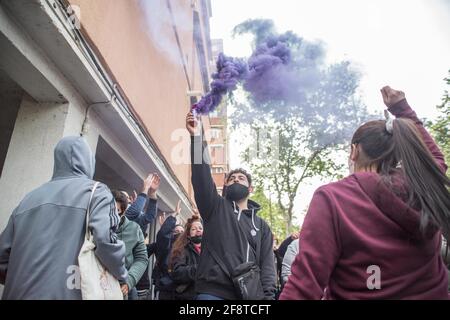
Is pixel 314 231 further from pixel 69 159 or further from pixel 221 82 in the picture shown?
pixel 221 82

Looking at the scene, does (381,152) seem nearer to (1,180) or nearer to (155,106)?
(1,180)

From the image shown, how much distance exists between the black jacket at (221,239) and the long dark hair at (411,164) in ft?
4.16

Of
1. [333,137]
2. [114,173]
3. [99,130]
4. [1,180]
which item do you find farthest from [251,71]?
[114,173]

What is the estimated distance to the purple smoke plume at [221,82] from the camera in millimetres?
3451

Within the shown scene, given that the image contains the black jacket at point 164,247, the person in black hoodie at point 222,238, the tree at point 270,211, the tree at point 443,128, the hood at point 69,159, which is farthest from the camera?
the tree at point 270,211

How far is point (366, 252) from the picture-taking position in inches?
50.0

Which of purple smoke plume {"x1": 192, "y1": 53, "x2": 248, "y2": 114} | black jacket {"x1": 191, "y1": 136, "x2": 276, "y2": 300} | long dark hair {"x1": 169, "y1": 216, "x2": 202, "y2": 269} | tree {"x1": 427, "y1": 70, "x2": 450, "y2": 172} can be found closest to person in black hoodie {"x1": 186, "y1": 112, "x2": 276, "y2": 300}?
black jacket {"x1": 191, "y1": 136, "x2": 276, "y2": 300}

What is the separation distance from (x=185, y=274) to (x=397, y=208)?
2953 mm

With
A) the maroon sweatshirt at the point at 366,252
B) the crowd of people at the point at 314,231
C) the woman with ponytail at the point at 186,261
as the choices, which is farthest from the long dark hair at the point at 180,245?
the maroon sweatshirt at the point at 366,252

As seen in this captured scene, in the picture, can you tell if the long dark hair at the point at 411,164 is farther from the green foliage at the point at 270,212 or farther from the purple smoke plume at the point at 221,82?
the green foliage at the point at 270,212

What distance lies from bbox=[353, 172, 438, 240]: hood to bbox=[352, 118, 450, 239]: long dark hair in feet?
0.09

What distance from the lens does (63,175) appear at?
200 cm

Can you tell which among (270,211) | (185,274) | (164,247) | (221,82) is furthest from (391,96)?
(270,211)
